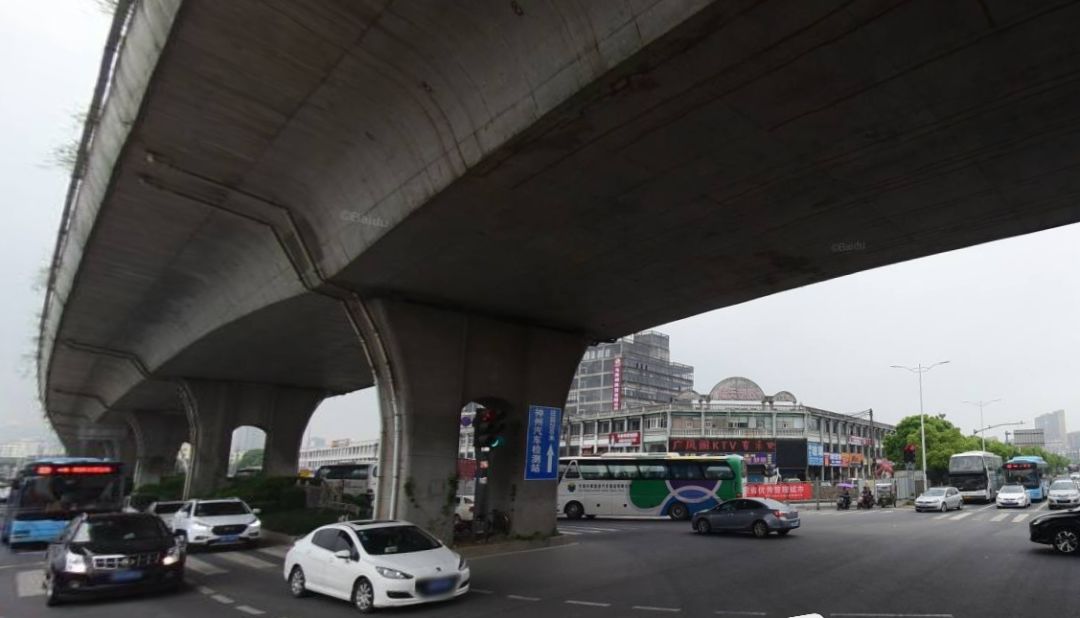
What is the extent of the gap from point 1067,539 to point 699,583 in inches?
406

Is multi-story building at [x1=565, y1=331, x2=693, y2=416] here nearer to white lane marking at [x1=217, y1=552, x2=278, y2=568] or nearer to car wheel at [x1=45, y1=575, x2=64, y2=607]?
white lane marking at [x1=217, y1=552, x2=278, y2=568]

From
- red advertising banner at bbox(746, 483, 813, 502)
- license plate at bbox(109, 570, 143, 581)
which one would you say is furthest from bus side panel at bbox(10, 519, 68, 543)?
red advertising banner at bbox(746, 483, 813, 502)

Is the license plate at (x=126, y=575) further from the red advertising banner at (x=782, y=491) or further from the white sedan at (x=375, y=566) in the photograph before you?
the red advertising banner at (x=782, y=491)

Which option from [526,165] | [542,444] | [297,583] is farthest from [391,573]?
[542,444]

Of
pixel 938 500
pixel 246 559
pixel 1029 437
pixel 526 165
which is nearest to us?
pixel 526 165

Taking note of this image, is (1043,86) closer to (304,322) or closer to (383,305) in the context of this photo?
(383,305)

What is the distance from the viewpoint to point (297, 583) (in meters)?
11.9

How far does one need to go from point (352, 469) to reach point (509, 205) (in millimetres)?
36001

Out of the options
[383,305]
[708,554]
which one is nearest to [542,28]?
[383,305]

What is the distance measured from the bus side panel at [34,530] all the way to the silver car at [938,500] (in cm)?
3899

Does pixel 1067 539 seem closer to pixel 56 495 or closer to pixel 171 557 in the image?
pixel 171 557

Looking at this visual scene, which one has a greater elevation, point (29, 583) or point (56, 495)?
point (56, 495)

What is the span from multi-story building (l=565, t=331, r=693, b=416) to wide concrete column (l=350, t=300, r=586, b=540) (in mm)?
99063

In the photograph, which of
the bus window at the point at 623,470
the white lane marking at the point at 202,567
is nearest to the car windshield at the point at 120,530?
the white lane marking at the point at 202,567
